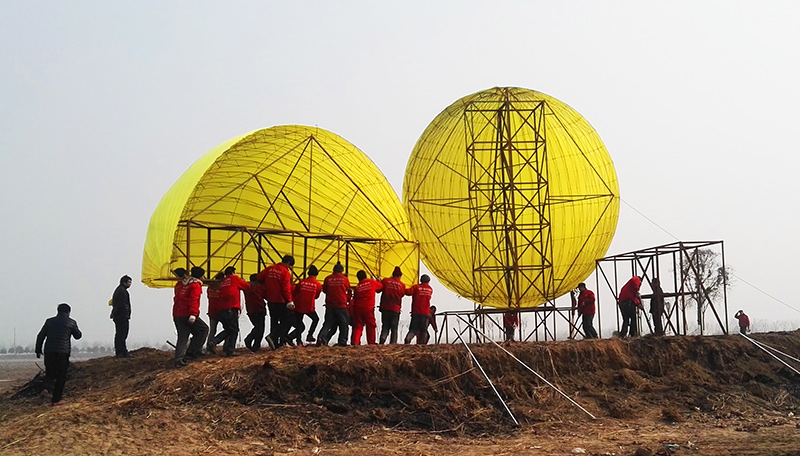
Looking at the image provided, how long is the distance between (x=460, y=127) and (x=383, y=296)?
5686 mm

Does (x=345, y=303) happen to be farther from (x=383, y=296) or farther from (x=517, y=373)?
(x=517, y=373)

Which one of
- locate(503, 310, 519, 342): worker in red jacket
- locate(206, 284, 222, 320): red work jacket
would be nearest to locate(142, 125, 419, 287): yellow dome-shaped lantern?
locate(503, 310, 519, 342): worker in red jacket

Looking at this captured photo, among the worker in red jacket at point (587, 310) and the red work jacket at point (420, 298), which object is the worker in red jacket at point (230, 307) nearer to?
the red work jacket at point (420, 298)

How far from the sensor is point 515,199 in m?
18.9

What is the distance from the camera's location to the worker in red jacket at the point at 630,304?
56.6 ft

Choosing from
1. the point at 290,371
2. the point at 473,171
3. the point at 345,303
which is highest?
the point at 473,171

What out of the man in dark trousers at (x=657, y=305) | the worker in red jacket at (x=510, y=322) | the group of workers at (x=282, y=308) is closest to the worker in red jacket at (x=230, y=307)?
the group of workers at (x=282, y=308)

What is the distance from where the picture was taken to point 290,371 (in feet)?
39.2

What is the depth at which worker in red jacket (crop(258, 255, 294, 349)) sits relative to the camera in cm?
1486

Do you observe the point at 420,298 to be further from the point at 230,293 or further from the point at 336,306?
the point at 230,293

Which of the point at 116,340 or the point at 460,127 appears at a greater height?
the point at 460,127

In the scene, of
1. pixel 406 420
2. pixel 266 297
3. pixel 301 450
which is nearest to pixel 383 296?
pixel 266 297

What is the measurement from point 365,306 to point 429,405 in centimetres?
454

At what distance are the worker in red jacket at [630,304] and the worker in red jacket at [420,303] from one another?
13.9 feet
